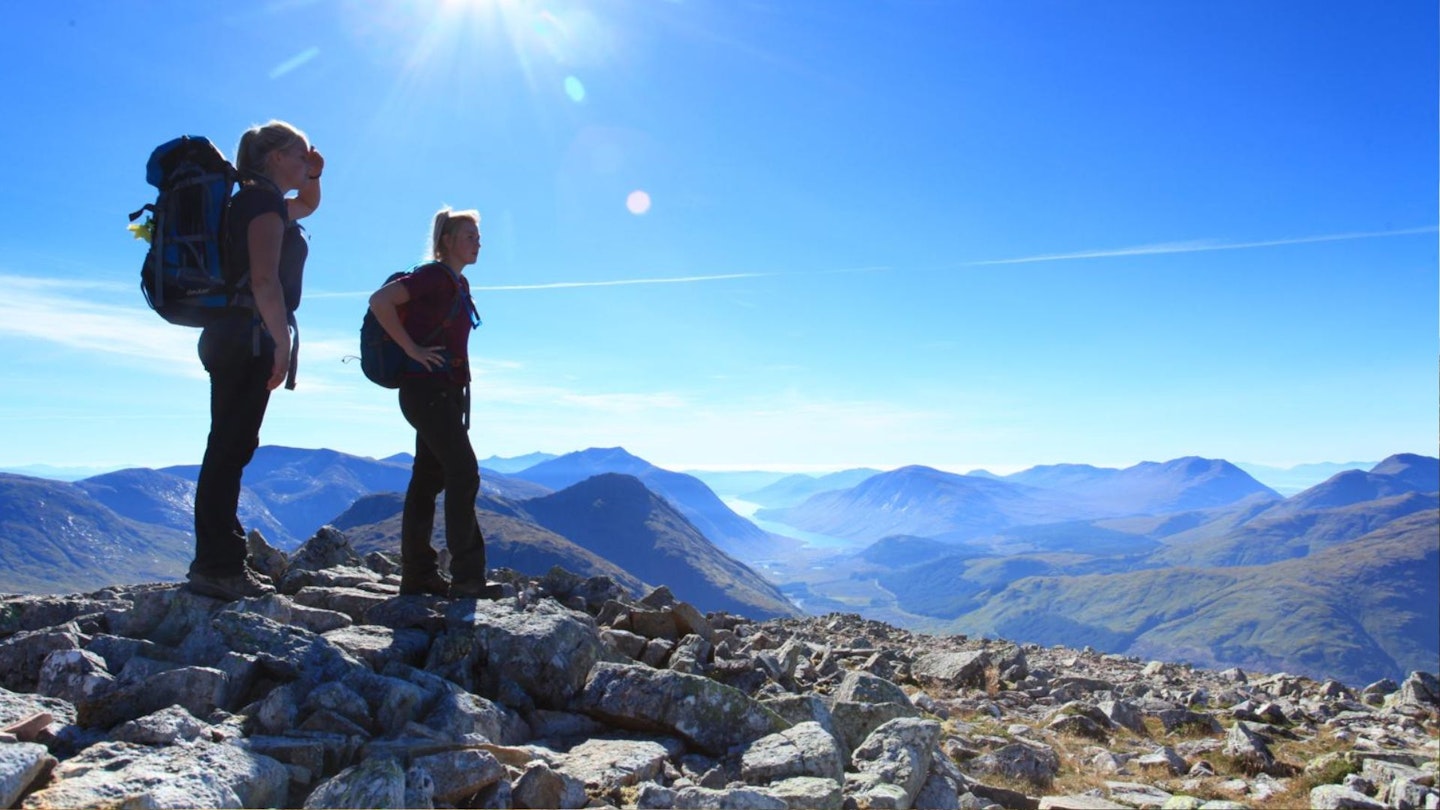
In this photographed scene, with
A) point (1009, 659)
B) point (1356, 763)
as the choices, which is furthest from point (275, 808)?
→ point (1009, 659)

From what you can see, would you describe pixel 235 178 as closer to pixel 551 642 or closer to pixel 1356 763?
pixel 551 642

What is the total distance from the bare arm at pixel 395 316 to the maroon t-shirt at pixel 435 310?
16 cm

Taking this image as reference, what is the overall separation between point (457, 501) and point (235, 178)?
4.18 m

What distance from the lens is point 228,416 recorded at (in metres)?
8.28

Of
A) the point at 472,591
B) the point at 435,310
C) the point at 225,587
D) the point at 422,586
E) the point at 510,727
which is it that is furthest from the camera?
the point at 422,586

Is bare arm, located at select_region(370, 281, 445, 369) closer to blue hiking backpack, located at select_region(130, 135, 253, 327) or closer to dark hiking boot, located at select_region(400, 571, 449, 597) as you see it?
blue hiking backpack, located at select_region(130, 135, 253, 327)

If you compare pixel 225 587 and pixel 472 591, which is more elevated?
pixel 225 587

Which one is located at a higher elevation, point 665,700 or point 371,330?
point 371,330

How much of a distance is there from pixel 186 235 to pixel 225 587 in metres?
3.85

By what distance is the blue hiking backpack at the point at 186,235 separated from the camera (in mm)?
7688

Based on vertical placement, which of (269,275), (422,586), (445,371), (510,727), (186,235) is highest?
(186,235)

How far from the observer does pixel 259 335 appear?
806 cm

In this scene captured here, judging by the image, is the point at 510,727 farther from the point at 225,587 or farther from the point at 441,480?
the point at 225,587

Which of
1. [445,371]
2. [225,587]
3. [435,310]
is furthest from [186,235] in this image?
[225,587]
